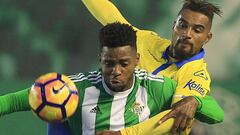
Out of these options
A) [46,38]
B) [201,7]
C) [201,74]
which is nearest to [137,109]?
[201,74]

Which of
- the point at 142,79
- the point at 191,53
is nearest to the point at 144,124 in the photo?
the point at 142,79

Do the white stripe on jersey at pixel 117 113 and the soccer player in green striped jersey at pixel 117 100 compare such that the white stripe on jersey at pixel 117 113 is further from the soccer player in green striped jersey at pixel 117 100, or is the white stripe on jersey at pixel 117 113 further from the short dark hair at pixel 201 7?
the short dark hair at pixel 201 7

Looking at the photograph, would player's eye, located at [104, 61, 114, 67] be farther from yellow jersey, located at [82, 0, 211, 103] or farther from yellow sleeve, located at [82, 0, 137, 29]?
yellow sleeve, located at [82, 0, 137, 29]

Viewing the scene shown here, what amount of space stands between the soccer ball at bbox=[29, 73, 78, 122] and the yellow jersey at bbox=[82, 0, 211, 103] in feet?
1.81

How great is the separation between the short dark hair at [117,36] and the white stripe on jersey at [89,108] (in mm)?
242

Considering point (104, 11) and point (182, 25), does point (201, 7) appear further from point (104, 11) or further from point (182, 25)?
point (104, 11)

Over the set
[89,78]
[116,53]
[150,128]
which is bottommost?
[150,128]

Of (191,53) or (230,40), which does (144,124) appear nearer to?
(191,53)

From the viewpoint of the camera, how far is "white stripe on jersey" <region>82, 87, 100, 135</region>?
3.07 metres

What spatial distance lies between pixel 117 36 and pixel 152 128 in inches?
18.8

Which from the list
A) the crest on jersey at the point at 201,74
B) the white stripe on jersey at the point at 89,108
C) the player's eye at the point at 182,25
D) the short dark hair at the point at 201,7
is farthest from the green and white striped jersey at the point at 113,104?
the short dark hair at the point at 201,7

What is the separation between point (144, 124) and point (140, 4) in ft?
6.77

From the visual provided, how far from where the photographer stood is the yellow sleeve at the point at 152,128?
2.91 m

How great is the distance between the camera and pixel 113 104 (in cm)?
309
